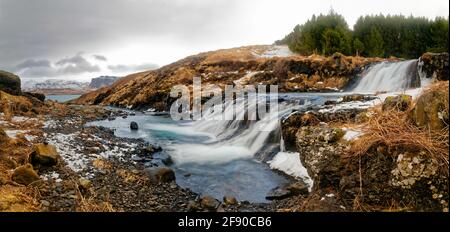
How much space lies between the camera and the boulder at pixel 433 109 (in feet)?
16.6

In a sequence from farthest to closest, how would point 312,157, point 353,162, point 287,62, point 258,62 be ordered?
point 258,62
point 287,62
point 312,157
point 353,162

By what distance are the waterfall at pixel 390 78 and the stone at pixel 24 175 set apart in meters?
23.2

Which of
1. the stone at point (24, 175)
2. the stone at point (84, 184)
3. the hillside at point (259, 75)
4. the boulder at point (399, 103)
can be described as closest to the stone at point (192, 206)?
the stone at point (84, 184)

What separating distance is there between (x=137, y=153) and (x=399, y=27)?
5914 cm

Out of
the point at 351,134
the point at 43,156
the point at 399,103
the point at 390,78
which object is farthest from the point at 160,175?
the point at 390,78

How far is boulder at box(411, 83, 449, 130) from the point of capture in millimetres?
5047

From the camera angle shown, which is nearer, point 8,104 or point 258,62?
point 8,104

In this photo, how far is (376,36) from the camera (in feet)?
185

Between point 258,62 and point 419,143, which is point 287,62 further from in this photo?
point 419,143

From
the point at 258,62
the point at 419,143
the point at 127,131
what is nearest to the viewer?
the point at 419,143

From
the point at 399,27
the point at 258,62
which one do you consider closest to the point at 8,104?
the point at 258,62

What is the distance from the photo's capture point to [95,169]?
9883 millimetres

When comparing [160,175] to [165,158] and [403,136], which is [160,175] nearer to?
[165,158]

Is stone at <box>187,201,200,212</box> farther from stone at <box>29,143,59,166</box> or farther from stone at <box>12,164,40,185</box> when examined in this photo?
stone at <box>29,143,59,166</box>
